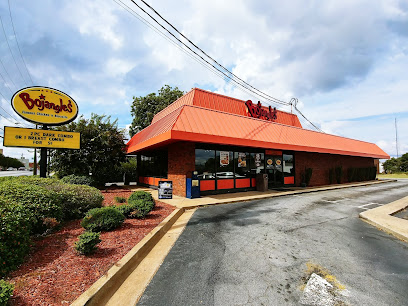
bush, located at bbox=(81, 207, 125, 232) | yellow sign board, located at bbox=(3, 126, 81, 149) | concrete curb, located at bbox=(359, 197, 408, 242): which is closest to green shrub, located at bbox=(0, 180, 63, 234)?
bush, located at bbox=(81, 207, 125, 232)

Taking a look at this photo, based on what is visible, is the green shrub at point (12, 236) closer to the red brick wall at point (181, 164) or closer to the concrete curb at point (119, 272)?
the concrete curb at point (119, 272)

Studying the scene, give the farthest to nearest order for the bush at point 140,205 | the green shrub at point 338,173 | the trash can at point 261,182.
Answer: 1. the green shrub at point 338,173
2. the trash can at point 261,182
3. the bush at point 140,205

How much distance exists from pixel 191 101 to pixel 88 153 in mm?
8350

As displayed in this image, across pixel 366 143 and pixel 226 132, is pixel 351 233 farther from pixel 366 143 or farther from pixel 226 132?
pixel 366 143

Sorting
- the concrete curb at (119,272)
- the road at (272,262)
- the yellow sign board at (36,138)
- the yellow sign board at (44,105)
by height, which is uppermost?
the yellow sign board at (44,105)

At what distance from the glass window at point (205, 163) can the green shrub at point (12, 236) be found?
862 cm

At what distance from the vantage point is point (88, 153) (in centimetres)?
1564

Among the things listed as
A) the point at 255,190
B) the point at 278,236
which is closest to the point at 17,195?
the point at 278,236

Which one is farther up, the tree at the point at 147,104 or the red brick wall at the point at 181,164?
the tree at the point at 147,104

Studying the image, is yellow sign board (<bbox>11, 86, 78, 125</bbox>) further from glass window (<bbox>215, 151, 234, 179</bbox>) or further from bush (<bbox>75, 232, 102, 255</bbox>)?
bush (<bbox>75, 232, 102, 255</bbox>)

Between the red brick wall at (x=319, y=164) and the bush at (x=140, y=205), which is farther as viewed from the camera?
the red brick wall at (x=319, y=164)

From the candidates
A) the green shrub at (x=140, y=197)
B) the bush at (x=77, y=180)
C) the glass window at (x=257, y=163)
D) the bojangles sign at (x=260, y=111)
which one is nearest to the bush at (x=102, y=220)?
the green shrub at (x=140, y=197)

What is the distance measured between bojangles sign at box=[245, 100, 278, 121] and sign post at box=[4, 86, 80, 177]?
12.8m

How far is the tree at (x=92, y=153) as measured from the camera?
15164 millimetres
